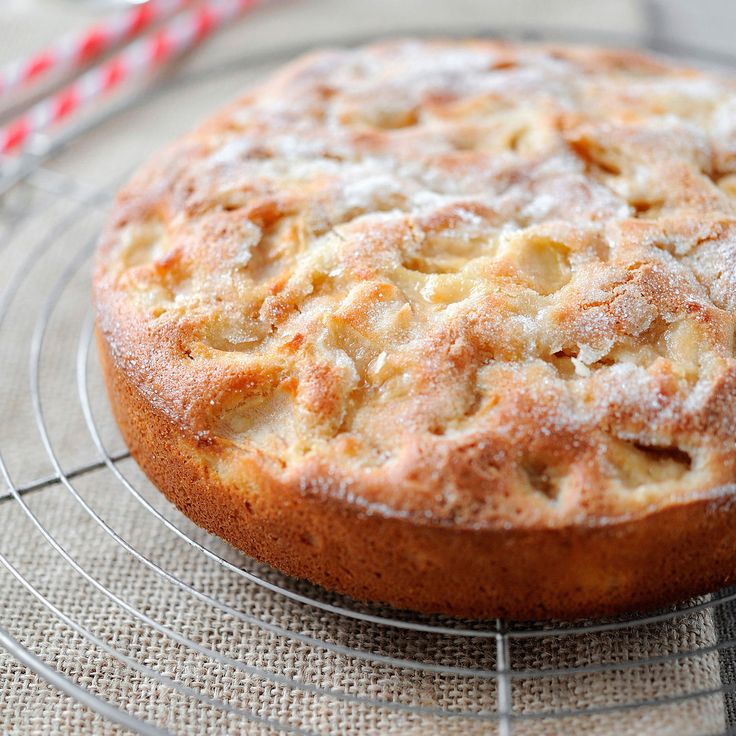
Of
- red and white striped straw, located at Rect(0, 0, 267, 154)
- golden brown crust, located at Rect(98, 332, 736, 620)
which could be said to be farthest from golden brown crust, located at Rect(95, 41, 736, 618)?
red and white striped straw, located at Rect(0, 0, 267, 154)

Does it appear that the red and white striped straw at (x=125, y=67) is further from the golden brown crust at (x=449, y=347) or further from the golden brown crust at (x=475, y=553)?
the golden brown crust at (x=475, y=553)

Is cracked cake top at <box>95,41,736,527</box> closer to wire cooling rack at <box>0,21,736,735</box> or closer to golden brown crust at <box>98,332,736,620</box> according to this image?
golden brown crust at <box>98,332,736,620</box>

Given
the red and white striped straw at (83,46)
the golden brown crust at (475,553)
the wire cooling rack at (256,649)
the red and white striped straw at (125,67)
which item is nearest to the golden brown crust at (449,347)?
the golden brown crust at (475,553)

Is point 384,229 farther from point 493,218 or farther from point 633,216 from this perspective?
point 633,216

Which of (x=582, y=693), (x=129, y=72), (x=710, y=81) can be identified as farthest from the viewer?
(x=129, y=72)

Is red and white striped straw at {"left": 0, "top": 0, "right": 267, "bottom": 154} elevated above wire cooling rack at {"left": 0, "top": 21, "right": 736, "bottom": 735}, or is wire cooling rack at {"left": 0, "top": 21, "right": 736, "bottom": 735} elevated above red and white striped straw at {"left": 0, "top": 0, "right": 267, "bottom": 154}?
red and white striped straw at {"left": 0, "top": 0, "right": 267, "bottom": 154}

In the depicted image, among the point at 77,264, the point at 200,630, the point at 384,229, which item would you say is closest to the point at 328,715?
the point at 200,630

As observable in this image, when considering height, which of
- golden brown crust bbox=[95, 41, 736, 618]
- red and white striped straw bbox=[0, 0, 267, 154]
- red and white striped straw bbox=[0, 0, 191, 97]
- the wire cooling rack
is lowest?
the wire cooling rack

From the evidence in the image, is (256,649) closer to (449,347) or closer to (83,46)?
(449,347)
